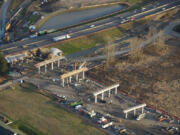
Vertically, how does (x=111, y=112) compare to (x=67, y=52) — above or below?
below

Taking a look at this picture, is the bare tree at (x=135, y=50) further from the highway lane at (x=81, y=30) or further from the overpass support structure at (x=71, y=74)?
the highway lane at (x=81, y=30)

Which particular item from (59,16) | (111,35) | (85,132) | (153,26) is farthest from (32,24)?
(85,132)

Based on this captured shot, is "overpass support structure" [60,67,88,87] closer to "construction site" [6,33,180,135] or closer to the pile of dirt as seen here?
"construction site" [6,33,180,135]

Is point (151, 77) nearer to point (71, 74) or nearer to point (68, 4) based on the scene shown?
point (71, 74)

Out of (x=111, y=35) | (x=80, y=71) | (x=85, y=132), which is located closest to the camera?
(x=85, y=132)

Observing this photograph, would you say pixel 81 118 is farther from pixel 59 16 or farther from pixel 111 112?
pixel 59 16

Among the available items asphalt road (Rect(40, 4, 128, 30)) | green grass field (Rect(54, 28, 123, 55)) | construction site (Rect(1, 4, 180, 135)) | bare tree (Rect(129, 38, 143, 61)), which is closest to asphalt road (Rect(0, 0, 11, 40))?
asphalt road (Rect(40, 4, 128, 30))
